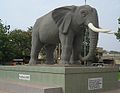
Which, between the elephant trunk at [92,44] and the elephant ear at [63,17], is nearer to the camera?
the elephant trunk at [92,44]

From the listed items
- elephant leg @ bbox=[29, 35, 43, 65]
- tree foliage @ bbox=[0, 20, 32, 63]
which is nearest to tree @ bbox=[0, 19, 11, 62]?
tree foliage @ bbox=[0, 20, 32, 63]

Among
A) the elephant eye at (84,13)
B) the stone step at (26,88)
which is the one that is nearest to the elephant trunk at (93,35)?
the elephant eye at (84,13)

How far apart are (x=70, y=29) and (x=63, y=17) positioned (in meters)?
0.58

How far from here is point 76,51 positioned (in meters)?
9.80

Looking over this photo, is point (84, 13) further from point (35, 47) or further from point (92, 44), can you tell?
point (35, 47)

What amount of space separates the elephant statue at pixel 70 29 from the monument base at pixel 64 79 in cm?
79

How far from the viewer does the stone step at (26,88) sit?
7877 mm

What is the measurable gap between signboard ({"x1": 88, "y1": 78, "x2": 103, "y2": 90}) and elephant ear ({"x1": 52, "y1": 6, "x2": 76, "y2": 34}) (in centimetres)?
185

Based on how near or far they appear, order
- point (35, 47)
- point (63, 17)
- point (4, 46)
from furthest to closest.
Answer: point (4, 46)
point (35, 47)
point (63, 17)

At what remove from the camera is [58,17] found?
9797mm

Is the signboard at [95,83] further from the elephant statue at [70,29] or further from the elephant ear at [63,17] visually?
the elephant ear at [63,17]

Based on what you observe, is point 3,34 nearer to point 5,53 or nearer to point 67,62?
point 5,53

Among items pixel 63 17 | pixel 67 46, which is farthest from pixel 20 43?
pixel 67 46

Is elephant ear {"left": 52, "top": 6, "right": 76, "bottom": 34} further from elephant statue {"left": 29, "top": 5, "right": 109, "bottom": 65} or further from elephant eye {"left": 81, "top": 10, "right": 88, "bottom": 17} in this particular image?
A: elephant eye {"left": 81, "top": 10, "right": 88, "bottom": 17}
